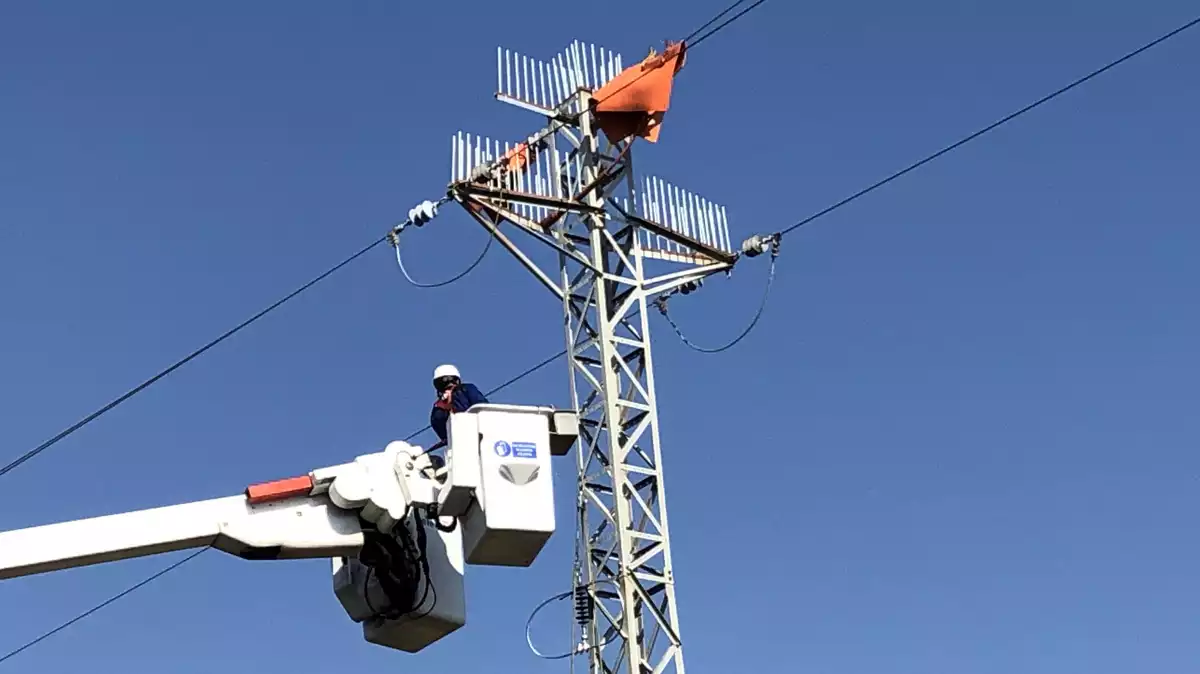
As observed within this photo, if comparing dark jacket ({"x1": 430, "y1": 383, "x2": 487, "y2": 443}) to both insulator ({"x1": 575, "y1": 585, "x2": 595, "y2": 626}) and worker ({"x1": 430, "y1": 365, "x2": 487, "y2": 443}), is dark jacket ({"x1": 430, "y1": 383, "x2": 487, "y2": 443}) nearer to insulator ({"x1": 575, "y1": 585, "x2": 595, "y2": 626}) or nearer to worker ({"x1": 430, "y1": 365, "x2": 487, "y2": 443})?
worker ({"x1": 430, "y1": 365, "x2": 487, "y2": 443})

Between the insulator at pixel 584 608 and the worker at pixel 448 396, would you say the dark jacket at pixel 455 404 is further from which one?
the insulator at pixel 584 608

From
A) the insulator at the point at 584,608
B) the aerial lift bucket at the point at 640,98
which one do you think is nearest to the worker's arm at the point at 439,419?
the insulator at the point at 584,608

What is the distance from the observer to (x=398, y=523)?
12.0 metres

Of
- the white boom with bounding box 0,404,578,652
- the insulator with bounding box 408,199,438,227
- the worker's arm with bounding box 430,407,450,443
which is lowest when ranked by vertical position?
the white boom with bounding box 0,404,578,652

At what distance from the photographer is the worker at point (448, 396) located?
510 inches

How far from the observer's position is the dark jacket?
1291cm

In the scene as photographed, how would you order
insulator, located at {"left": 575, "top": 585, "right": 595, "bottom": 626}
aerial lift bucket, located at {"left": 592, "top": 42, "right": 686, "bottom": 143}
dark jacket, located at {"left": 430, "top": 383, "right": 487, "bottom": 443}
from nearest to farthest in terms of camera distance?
1. dark jacket, located at {"left": 430, "top": 383, "right": 487, "bottom": 443}
2. insulator, located at {"left": 575, "top": 585, "right": 595, "bottom": 626}
3. aerial lift bucket, located at {"left": 592, "top": 42, "right": 686, "bottom": 143}

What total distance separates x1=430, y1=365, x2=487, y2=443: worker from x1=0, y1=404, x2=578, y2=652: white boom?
89 centimetres

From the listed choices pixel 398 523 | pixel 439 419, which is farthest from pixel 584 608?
pixel 398 523

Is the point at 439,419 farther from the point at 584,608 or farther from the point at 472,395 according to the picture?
the point at 584,608

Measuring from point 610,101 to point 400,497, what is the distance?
6126mm

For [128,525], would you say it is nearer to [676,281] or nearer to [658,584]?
[658,584]

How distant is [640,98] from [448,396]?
471 centimetres

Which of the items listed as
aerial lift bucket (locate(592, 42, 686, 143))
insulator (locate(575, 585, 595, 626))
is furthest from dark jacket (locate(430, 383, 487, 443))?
aerial lift bucket (locate(592, 42, 686, 143))
